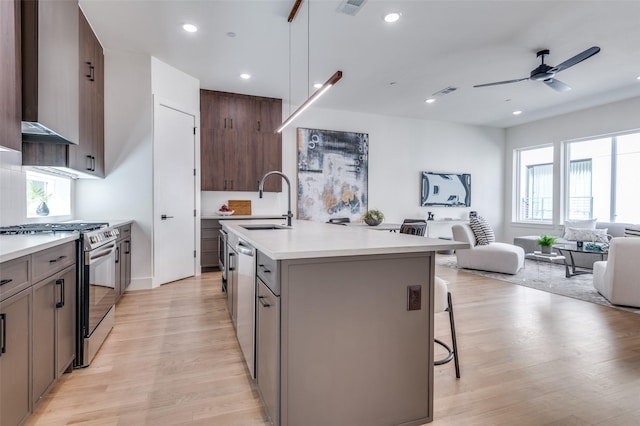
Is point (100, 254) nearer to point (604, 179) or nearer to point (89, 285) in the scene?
point (89, 285)

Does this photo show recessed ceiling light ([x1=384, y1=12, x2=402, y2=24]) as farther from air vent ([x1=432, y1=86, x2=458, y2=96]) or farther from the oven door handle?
the oven door handle

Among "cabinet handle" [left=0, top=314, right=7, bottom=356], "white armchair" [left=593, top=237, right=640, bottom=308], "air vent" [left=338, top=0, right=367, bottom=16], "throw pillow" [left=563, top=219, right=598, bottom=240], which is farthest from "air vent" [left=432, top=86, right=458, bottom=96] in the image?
"cabinet handle" [left=0, top=314, right=7, bottom=356]

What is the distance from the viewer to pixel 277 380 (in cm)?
142

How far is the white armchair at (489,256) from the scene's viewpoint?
5.07m

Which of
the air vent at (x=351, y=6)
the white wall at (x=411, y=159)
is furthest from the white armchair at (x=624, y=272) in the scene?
the white wall at (x=411, y=159)

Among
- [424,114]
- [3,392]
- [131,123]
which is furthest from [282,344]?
[424,114]

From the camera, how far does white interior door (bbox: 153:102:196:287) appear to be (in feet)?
14.1

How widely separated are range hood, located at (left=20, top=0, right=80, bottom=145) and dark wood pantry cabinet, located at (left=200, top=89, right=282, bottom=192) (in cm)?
252

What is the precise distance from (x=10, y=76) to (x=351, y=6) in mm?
2613

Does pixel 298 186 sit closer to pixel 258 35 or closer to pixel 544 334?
pixel 258 35

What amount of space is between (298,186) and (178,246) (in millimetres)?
2528

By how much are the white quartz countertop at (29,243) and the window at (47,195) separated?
133cm

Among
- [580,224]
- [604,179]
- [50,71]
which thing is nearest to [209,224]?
[50,71]

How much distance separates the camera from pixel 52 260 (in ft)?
5.87
